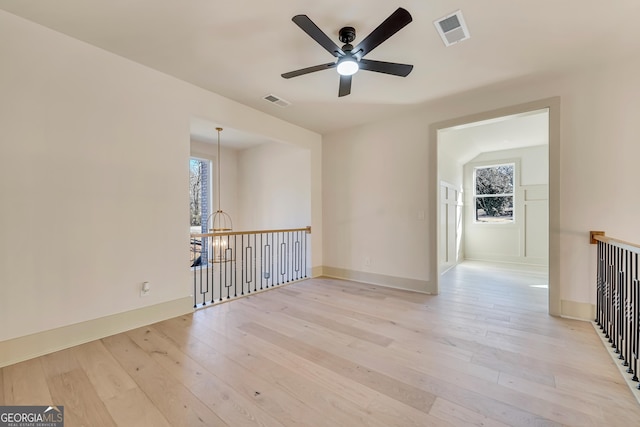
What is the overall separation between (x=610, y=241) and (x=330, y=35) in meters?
2.99

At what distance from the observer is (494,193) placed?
6.29 meters

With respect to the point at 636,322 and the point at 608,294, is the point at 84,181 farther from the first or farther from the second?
the point at 608,294

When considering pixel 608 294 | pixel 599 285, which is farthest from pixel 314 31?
pixel 599 285

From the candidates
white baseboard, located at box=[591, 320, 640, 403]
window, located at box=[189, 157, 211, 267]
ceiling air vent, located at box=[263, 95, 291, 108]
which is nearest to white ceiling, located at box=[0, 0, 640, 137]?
ceiling air vent, located at box=[263, 95, 291, 108]

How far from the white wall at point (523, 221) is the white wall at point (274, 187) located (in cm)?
442

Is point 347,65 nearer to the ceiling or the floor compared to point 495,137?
nearer to the floor

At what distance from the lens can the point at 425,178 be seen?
380 cm

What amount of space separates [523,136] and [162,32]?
5.94 meters

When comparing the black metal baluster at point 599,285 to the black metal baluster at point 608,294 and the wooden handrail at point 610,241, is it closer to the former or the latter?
the wooden handrail at point 610,241

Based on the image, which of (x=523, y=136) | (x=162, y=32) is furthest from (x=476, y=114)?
(x=162, y=32)

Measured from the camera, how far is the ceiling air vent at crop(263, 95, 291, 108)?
11.2 ft

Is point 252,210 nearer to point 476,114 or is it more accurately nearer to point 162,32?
point 162,32

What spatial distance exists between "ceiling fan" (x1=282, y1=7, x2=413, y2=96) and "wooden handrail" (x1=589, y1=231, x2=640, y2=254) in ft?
6.72

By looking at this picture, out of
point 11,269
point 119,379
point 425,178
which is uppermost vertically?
point 425,178
